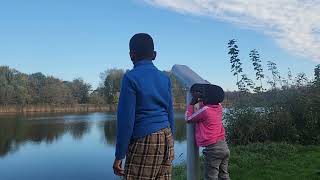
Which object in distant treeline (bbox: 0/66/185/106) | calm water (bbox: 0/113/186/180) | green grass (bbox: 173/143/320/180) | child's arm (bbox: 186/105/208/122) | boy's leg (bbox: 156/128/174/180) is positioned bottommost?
calm water (bbox: 0/113/186/180)

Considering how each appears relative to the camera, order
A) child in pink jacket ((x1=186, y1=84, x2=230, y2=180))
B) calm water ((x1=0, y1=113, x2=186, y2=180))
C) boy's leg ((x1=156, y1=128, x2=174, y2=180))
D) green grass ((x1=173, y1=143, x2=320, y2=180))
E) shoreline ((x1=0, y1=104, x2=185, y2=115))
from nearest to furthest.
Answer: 1. boy's leg ((x1=156, y1=128, x2=174, y2=180))
2. child in pink jacket ((x1=186, y1=84, x2=230, y2=180))
3. green grass ((x1=173, y1=143, x2=320, y2=180))
4. calm water ((x1=0, y1=113, x2=186, y2=180))
5. shoreline ((x1=0, y1=104, x2=185, y2=115))

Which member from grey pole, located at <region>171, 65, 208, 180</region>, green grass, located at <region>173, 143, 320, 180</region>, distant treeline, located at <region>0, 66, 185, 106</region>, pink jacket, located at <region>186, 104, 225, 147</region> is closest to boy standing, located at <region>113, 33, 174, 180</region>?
grey pole, located at <region>171, 65, 208, 180</region>

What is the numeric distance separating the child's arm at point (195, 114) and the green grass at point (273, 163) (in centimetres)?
264

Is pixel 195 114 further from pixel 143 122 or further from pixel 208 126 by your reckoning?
pixel 143 122

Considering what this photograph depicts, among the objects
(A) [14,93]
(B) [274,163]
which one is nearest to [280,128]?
(B) [274,163]

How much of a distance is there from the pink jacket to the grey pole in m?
0.49

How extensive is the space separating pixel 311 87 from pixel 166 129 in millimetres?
10921

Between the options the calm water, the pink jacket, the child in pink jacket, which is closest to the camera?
the child in pink jacket

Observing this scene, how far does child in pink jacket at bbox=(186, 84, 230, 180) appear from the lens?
4887 millimetres

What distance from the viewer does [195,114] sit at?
4781 millimetres

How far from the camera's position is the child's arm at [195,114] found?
4648 mm

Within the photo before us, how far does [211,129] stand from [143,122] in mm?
2055

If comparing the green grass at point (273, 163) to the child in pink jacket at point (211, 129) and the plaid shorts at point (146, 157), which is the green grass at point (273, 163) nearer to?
the child in pink jacket at point (211, 129)

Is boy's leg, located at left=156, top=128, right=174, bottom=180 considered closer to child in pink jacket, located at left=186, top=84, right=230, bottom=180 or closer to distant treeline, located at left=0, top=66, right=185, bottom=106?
child in pink jacket, located at left=186, top=84, right=230, bottom=180
